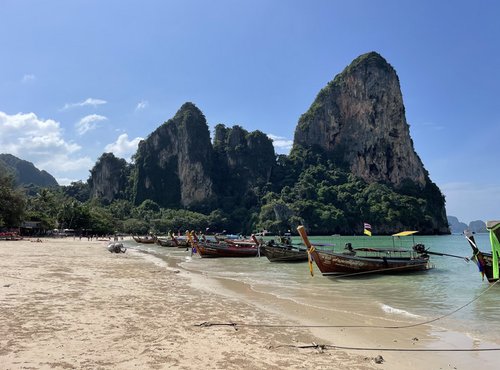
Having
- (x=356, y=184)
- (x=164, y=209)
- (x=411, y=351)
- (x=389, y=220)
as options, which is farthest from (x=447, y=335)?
(x=164, y=209)

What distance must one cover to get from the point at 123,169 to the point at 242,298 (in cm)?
14839

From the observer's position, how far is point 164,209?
440 feet

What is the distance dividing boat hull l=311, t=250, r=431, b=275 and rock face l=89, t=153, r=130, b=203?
5474 inches

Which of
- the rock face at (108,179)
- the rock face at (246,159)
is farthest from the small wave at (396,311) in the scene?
the rock face at (108,179)

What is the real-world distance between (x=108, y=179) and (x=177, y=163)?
27030 mm

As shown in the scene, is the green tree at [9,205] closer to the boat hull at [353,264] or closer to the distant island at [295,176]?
the boat hull at [353,264]

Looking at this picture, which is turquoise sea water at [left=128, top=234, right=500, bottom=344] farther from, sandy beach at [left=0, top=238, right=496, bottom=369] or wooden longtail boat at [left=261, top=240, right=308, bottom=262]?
wooden longtail boat at [left=261, top=240, right=308, bottom=262]

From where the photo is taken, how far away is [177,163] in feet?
472

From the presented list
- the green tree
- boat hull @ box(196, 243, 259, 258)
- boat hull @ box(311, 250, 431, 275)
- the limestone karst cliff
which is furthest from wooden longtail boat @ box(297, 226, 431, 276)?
the limestone karst cliff

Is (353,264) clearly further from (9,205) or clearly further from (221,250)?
(9,205)

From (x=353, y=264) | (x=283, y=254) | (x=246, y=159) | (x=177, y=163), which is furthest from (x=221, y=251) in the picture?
(x=177, y=163)

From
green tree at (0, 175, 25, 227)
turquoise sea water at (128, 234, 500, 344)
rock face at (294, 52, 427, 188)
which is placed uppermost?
rock face at (294, 52, 427, 188)

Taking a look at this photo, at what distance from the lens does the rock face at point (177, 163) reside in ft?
449

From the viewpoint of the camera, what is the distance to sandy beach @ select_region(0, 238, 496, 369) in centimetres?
497
